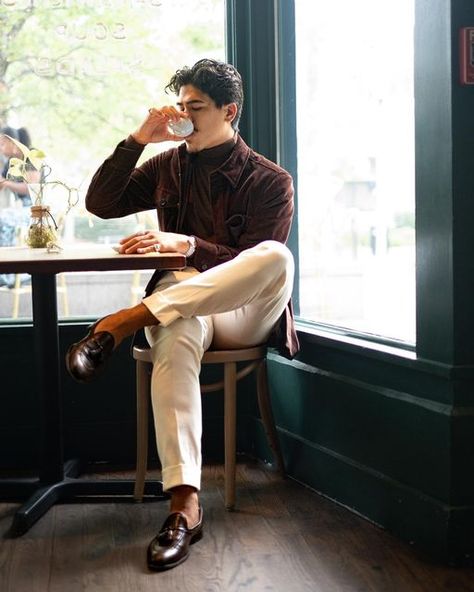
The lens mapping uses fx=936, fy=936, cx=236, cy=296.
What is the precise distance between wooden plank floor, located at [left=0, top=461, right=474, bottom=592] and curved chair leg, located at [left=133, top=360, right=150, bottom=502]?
6 centimetres

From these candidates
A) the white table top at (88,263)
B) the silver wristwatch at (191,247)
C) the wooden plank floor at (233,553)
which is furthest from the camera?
the silver wristwatch at (191,247)

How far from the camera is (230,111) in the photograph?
9.98ft

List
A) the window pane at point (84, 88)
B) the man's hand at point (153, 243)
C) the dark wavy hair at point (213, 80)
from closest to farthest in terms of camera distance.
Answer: the man's hand at point (153, 243)
the dark wavy hair at point (213, 80)
the window pane at point (84, 88)

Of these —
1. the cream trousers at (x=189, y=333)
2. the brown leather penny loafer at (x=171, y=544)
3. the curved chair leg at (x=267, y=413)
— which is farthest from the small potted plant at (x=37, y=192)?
the brown leather penny loafer at (x=171, y=544)

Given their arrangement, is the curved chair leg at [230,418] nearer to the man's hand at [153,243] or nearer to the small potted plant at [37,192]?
the man's hand at [153,243]

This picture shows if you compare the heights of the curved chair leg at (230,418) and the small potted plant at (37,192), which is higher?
the small potted plant at (37,192)

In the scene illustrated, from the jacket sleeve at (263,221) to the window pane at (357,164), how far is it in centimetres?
25

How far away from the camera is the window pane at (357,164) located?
8.79 ft

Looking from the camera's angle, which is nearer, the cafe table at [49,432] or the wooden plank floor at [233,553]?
the wooden plank floor at [233,553]

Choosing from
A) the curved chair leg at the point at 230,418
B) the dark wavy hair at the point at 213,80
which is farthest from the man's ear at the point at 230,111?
the curved chair leg at the point at 230,418

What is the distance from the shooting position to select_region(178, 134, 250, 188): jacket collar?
118 inches

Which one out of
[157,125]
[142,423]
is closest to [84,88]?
[157,125]

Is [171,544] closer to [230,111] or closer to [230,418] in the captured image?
[230,418]

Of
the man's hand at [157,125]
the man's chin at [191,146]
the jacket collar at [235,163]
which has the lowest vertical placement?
the jacket collar at [235,163]
